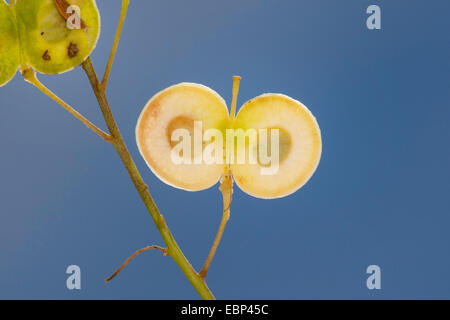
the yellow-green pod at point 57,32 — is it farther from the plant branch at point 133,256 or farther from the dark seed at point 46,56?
the plant branch at point 133,256

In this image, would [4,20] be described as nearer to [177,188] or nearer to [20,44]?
[20,44]

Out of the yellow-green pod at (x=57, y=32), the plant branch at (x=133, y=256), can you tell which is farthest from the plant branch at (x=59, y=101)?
the plant branch at (x=133, y=256)

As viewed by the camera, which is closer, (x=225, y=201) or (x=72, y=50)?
(x=72, y=50)

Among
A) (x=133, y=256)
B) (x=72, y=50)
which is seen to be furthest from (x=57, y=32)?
(x=133, y=256)

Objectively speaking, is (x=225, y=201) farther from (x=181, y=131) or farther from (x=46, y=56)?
(x=46, y=56)

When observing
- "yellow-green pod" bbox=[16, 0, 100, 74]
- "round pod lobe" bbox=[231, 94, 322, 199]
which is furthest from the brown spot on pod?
"round pod lobe" bbox=[231, 94, 322, 199]

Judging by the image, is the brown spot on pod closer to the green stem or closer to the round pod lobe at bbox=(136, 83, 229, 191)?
the green stem
